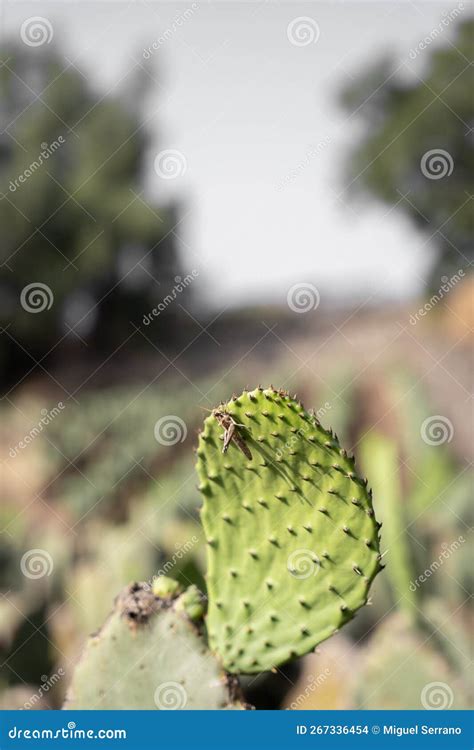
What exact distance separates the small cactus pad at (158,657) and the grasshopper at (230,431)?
301 mm

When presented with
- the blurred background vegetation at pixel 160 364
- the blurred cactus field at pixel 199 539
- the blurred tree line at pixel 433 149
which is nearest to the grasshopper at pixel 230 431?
the blurred cactus field at pixel 199 539

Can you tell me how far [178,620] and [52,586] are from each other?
2.23 m

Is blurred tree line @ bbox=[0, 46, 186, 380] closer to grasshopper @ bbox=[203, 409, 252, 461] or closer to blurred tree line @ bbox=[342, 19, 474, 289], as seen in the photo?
blurred tree line @ bbox=[342, 19, 474, 289]

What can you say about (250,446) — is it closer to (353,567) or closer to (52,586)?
(353,567)

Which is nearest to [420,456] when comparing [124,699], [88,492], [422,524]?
[422,524]

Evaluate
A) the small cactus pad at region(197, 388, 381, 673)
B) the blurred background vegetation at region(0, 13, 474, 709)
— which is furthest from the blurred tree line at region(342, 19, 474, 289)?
the small cactus pad at region(197, 388, 381, 673)

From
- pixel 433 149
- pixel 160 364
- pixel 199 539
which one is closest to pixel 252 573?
pixel 199 539

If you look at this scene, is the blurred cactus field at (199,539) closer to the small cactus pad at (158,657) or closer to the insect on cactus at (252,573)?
the insect on cactus at (252,573)

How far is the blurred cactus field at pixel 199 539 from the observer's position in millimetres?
2736

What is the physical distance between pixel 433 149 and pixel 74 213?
8.31 m

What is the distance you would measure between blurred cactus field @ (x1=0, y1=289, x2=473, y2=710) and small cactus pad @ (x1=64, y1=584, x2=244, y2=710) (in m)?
0.29

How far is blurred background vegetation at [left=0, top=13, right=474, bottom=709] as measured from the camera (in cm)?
354

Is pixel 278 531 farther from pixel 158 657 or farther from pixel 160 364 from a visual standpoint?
pixel 160 364

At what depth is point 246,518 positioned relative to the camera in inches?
58.4
